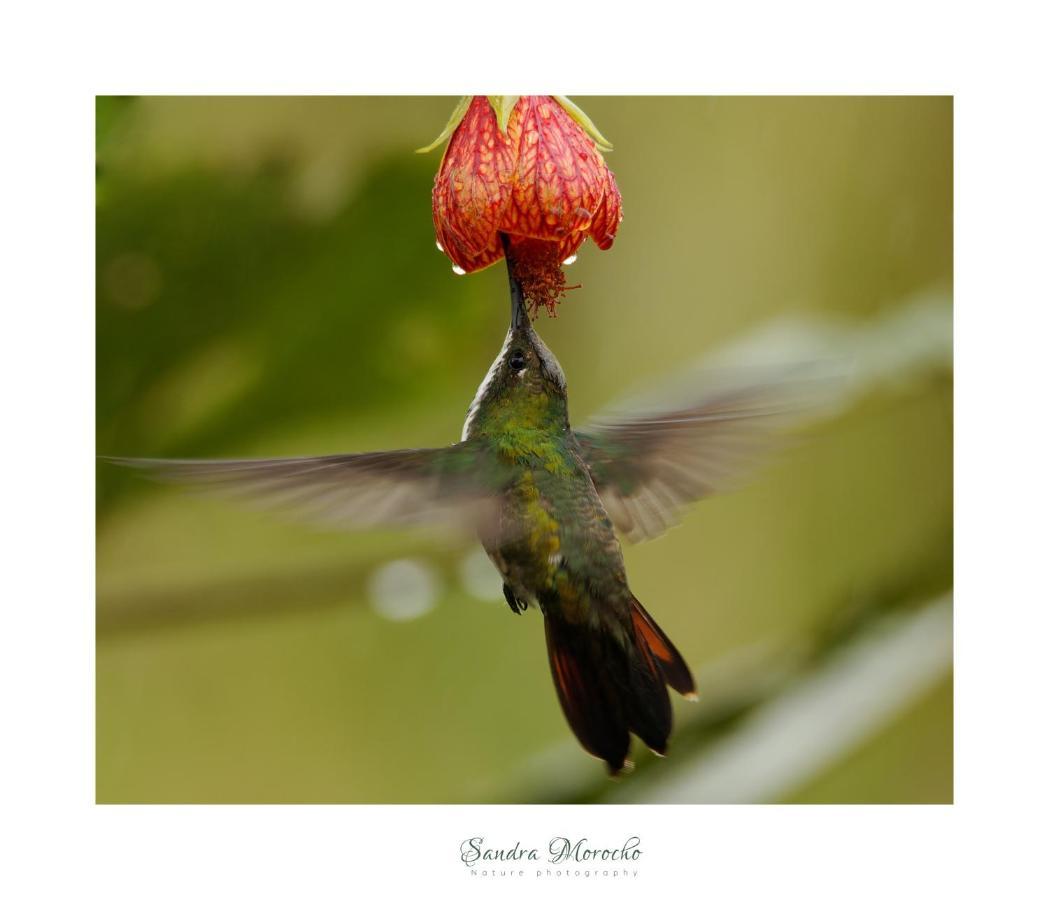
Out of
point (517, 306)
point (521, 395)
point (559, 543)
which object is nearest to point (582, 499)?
point (559, 543)

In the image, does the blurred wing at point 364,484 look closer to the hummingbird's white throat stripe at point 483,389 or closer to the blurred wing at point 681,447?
the hummingbird's white throat stripe at point 483,389

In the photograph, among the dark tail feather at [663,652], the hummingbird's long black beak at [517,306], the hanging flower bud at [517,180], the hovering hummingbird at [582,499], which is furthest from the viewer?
the dark tail feather at [663,652]

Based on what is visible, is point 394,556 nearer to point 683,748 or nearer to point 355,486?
point 355,486

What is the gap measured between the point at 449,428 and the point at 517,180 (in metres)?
0.79

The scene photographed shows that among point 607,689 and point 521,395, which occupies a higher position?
point 521,395

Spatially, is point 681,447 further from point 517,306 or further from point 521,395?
point 517,306

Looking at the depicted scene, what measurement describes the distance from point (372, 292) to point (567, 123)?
54 cm

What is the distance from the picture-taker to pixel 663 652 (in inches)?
58.7

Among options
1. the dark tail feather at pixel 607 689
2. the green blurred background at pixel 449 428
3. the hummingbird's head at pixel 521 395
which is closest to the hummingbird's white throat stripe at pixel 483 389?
the hummingbird's head at pixel 521 395

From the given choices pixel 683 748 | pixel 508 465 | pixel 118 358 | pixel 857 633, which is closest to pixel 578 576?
pixel 508 465

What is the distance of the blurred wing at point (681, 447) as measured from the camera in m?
1.39

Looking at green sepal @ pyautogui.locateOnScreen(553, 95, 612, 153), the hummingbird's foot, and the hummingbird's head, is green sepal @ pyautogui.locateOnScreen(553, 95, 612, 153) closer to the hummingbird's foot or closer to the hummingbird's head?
the hummingbird's head

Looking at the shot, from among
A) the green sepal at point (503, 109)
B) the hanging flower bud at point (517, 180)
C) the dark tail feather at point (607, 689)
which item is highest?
the green sepal at point (503, 109)

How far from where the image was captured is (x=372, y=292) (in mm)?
1644
